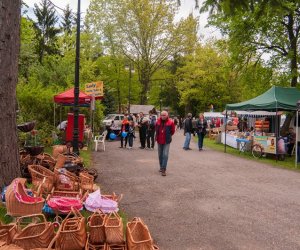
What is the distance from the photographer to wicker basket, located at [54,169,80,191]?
668cm

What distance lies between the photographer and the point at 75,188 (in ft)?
22.3

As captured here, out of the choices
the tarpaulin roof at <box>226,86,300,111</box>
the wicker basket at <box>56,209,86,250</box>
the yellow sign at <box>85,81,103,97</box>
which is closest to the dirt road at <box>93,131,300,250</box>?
the wicker basket at <box>56,209,86,250</box>

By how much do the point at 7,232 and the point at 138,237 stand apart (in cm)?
156

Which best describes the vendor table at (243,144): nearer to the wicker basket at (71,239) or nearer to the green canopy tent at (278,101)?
the green canopy tent at (278,101)

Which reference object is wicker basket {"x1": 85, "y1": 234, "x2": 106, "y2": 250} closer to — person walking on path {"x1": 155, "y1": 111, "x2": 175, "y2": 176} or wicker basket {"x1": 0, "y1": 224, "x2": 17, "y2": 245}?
wicker basket {"x1": 0, "y1": 224, "x2": 17, "y2": 245}

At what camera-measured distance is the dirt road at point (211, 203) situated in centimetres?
553

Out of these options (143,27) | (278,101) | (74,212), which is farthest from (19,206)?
(143,27)

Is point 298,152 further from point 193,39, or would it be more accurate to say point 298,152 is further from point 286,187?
point 193,39

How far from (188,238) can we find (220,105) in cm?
4457

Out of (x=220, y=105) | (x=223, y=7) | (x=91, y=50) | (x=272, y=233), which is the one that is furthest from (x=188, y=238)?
(x=220, y=105)

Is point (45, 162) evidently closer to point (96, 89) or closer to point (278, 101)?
point (96, 89)

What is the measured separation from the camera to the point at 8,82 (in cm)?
678

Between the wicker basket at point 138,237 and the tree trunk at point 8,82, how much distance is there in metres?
3.08

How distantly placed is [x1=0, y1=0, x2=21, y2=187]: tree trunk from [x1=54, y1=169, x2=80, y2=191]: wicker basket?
34.9 inches
